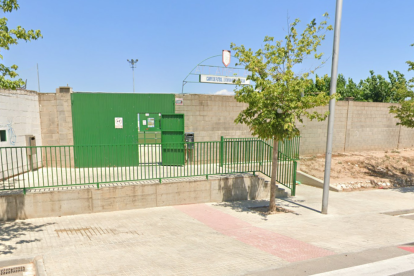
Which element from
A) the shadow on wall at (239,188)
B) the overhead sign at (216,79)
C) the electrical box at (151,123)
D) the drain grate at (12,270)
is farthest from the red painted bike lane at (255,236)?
the overhead sign at (216,79)

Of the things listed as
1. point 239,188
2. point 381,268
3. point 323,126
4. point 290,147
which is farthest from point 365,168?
point 381,268

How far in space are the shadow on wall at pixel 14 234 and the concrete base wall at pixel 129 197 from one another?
1.38ft

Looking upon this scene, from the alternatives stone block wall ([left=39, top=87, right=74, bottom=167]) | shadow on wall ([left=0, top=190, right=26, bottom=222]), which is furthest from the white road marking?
stone block wall ([left=39, top=87, right=74, bottom=167])

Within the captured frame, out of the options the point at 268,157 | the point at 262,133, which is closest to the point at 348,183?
the point at 268,157

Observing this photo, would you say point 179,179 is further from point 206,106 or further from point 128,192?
point 206,106

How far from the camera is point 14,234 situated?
607 cm

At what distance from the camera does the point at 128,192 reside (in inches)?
314

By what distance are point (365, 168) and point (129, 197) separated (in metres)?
12.0

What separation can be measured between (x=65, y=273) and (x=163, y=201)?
4113mm

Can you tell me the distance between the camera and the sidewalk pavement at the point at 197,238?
490cm

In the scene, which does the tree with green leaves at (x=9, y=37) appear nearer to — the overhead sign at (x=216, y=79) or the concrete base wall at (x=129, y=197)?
the concrete base wall at (x=129, y=197)

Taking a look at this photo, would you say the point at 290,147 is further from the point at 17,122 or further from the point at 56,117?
the point at 17,122

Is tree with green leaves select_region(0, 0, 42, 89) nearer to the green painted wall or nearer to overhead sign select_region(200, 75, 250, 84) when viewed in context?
the green painted wall

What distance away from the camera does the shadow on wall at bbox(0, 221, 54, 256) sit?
5.41 metres
